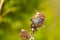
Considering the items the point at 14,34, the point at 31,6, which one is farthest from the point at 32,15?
the point at 14,34

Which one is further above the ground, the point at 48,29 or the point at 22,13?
the point at 22,13

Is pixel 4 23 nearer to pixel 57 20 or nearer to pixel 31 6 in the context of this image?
pixel 31 6

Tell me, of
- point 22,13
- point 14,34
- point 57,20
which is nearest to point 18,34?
point 14,34

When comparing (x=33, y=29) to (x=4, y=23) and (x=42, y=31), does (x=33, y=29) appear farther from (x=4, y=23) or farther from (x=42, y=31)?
(x=4, y=23)

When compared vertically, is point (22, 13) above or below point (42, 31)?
above

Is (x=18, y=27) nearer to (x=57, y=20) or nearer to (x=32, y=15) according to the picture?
(x=32, y=15)
